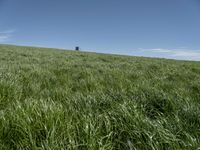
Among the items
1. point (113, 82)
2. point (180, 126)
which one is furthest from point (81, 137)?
point (113, 82)

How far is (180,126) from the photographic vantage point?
226cm

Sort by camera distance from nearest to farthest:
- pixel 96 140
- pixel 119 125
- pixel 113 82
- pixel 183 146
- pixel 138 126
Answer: pixel 183 146 → pixel 96 140 → pixel 138 126 → pixel 119 125 → pixel 113 82

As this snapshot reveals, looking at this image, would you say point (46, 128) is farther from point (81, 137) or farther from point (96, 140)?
point (96, 140)

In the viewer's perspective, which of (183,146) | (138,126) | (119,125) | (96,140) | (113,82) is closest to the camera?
(183,146)

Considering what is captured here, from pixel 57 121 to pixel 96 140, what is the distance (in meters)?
0.50

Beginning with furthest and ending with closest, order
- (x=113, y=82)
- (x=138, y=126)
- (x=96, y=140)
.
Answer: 1. (x=113, y=82)
2. (x=138, y=126)
3. (x=96, y=140)

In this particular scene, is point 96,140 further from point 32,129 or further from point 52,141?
point 32,129

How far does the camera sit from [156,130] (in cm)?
208

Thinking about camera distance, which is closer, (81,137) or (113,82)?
(81,137)

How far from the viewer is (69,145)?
6.00ft

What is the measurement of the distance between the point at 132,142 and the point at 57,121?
2.65ft

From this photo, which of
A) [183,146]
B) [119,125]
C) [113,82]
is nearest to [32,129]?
[119,125]

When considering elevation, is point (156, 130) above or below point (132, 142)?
above

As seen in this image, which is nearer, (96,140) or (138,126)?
(96,140)
